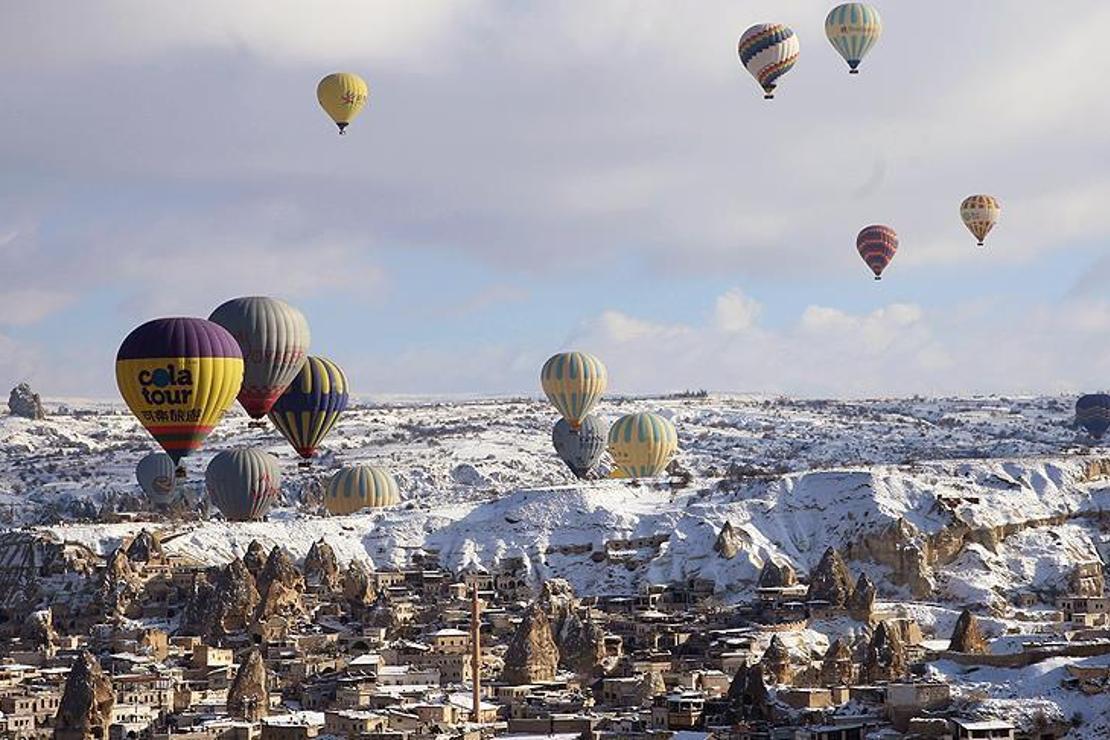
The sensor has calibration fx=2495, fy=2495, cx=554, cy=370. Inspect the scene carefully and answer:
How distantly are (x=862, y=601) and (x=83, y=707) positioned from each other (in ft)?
133

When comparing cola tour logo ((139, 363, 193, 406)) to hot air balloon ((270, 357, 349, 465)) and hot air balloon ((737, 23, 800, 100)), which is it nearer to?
hot air balloon ((270, 357, 349, 465))

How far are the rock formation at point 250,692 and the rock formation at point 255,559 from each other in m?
22.5

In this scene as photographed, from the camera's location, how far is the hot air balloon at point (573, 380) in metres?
152

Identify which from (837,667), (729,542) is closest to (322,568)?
(729,542)

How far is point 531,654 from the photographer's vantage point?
4326 inches

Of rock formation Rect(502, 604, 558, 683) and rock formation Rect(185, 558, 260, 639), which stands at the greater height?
rock formation Rect(185, 558, 260, 639)

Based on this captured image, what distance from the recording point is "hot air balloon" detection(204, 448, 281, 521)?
148750 mm

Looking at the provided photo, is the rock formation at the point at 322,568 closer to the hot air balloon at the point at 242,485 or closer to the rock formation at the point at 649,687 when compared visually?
the hot air balloon at the point at 242,485

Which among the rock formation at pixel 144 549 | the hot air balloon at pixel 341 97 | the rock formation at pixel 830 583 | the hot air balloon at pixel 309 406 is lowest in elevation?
the rock formation at pixel 830 583

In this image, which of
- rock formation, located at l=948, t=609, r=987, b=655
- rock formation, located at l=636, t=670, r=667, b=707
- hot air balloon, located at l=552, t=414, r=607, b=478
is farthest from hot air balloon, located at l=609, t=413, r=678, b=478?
rock formation, located at l=948, t=609, r=987, b=655

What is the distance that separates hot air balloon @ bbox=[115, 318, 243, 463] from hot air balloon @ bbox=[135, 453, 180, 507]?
2802 inches

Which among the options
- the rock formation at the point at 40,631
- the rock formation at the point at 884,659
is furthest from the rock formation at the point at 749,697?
the rock formation at the point at 40,631

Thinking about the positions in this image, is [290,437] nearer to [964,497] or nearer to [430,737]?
[430,737]

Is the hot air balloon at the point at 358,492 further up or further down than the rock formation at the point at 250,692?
further up
